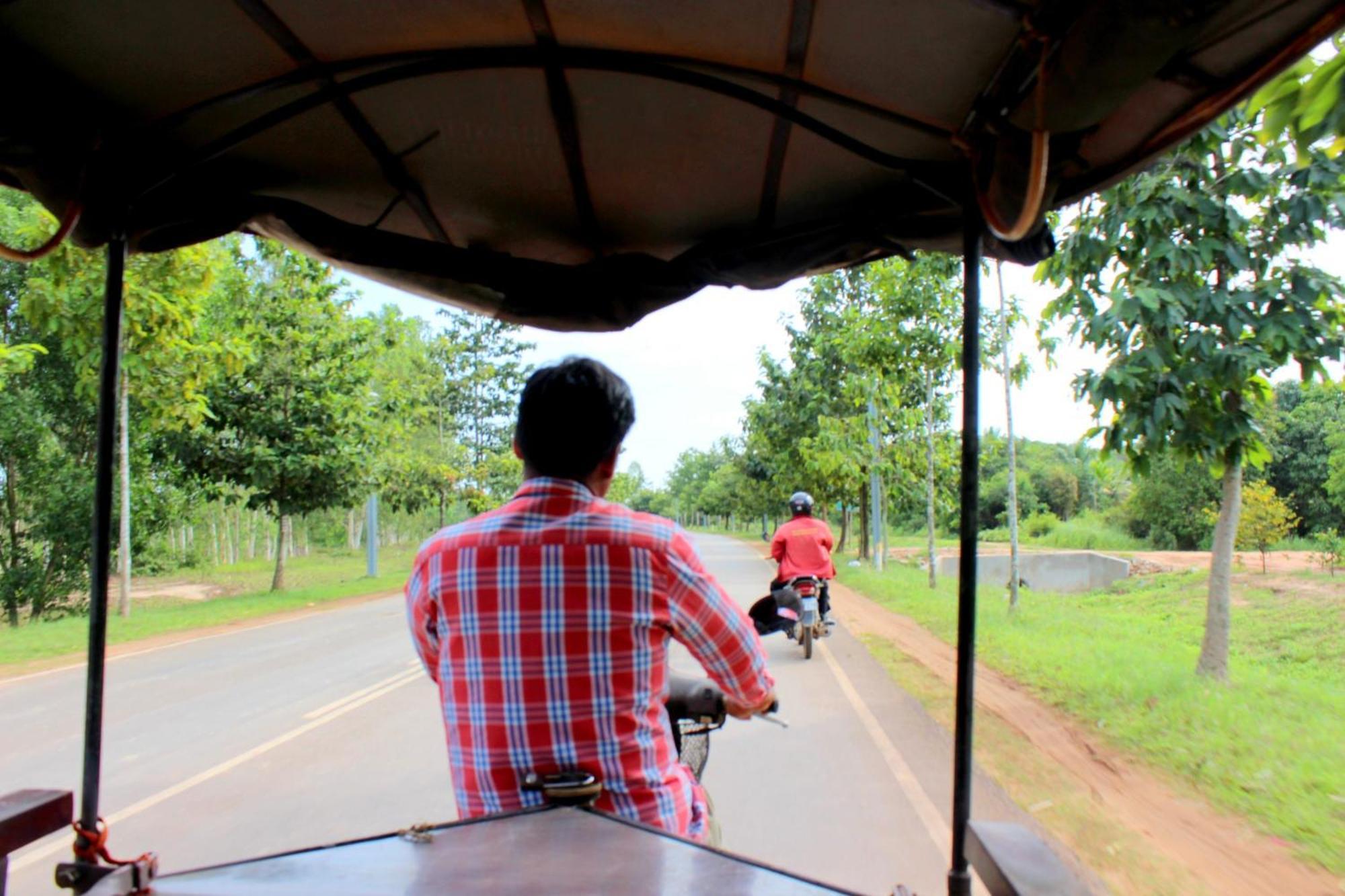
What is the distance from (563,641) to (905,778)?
4.40 metres

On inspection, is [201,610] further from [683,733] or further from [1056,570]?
[1056,570]

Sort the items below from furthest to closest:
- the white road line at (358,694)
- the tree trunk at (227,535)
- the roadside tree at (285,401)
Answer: the tree trunk at (227,535)
the roadside tree at (285,401)
the white road line at (358,694)

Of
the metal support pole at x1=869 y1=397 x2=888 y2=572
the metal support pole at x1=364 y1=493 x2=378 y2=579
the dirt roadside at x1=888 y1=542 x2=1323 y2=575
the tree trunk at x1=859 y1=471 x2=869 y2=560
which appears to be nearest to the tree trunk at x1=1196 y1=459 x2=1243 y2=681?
the metal support pole at x1=869 y1=397 x2=888 y2=572

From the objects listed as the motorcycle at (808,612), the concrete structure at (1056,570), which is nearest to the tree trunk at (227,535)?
the concrete structure at (1056,570)

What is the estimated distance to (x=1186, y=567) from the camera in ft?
81.1

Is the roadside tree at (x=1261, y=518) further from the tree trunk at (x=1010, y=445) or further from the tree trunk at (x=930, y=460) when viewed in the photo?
the tree trunk at (x=1010, y=445)

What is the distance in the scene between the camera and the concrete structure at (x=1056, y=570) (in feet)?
89.9

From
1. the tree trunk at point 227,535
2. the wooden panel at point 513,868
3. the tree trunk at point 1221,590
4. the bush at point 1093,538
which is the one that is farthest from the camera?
the tree trunk at point 227,535

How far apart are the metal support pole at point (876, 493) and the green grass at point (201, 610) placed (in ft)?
35.7

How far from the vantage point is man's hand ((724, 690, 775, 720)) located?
1.96 metres

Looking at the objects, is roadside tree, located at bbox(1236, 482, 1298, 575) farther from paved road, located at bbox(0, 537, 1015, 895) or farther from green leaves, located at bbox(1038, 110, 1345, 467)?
green leaves, located at bbox(1038, 110, 1345, 467)

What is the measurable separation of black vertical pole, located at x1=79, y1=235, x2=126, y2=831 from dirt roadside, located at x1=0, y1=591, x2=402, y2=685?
29.2 ft

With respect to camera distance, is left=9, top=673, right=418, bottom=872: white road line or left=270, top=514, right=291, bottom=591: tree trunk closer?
left=9, top=673, right=418, bottom=872: white road line

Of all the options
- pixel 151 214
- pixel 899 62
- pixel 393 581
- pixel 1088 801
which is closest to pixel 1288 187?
pixel 1088 801
